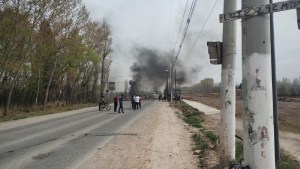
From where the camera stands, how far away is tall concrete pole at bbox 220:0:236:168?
898 cm

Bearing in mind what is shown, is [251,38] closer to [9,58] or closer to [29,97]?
[9,58]

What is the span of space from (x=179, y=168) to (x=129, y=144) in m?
4.52

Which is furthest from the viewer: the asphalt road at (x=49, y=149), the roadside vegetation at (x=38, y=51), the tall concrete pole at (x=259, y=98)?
the roadside vegetation at (x=38, y=51)

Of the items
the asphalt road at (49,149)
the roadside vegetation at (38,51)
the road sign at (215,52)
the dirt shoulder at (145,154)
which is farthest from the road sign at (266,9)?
the roadside vegetation at (38,51)

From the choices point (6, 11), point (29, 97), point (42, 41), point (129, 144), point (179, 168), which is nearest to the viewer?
point (179, 168)

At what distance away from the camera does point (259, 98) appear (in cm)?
539

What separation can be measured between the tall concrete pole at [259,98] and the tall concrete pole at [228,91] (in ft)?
11.6

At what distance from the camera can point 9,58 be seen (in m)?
32.3

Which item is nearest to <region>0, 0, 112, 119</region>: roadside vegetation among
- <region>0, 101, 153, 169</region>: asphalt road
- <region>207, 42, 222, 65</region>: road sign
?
<region>0, 101, 153, 169</region>: asphalt road

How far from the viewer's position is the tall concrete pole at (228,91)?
898 centimetres

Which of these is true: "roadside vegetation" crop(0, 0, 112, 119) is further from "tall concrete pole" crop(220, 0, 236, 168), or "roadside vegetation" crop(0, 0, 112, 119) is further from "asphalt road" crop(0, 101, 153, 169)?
"tall concrete pole" crop(220, 0, 236, 168)

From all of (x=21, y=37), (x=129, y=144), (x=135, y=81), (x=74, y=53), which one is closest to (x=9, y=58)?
(x=21, y=37)

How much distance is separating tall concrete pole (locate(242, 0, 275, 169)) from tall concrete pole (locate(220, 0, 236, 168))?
3528mm

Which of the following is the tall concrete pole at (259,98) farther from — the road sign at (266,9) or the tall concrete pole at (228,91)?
the tall concrete pole at (228,91)
